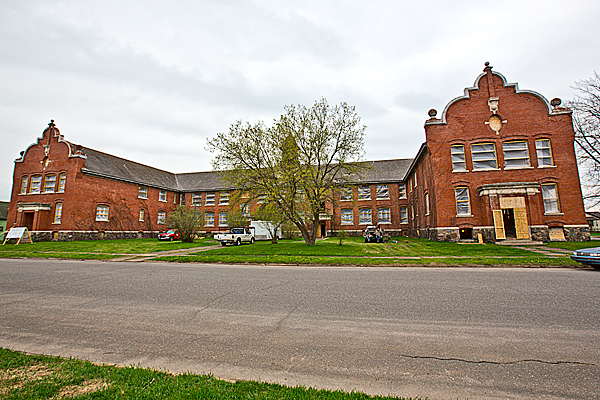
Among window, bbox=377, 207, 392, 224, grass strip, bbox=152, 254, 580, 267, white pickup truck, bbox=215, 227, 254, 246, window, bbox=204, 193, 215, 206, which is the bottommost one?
grass strip, bbox=152, 254, 580, 267

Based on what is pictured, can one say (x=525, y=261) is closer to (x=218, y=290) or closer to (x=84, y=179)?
(x=218, y=290)

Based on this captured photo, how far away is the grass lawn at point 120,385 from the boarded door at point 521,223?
25.7 metres

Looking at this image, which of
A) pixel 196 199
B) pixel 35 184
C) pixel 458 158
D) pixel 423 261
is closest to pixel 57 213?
pixel 35 184

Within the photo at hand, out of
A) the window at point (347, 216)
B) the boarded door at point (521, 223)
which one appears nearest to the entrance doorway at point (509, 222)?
the boarded door at point (521, 223)

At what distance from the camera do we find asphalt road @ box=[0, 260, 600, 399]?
11.3 feet

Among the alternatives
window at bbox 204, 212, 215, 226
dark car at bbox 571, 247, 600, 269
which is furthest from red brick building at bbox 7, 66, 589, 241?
window at bbox 204, 212, 215, 226

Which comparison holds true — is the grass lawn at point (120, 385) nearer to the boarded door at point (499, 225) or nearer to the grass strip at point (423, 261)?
the grass strip at point (423, 261)

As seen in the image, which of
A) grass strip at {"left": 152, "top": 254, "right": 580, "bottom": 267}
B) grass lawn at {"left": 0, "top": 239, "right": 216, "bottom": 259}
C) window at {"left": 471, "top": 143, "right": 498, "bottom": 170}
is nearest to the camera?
grass strip at {"left": 152, "top": 254, "right": 580, "bottom": 267}

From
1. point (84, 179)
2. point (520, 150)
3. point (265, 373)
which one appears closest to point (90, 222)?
point (84, 179)

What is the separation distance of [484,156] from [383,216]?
19026mm

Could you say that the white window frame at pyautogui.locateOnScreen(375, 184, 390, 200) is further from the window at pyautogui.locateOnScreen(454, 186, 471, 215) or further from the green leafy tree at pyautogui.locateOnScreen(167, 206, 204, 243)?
the green leafy tree at pyautogui.locateOnScreen(167, 206, 204, 243)

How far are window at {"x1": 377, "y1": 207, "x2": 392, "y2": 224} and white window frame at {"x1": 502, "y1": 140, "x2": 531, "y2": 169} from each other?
19.2m

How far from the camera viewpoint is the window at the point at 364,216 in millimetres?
43562

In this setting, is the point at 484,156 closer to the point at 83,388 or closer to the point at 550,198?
the point at 550,198
